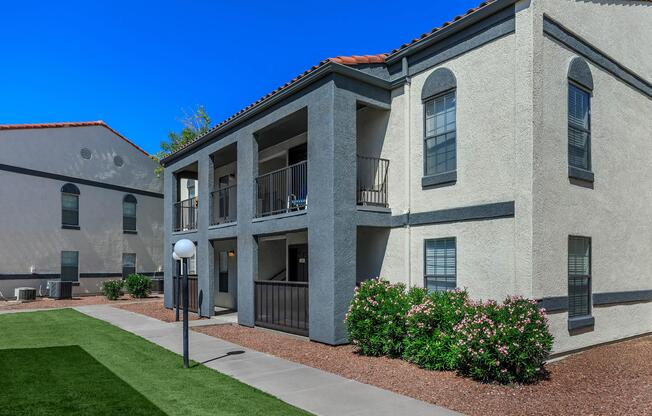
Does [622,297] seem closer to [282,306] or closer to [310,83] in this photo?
[282,306]

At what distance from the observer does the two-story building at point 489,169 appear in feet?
30.3

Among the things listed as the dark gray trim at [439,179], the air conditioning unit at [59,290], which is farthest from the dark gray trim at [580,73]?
the air conditioning unit at [59,290]

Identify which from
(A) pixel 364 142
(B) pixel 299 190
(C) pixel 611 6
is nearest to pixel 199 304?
(B) pixel 299 190

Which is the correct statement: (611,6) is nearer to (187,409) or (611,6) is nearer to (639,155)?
(639,155)

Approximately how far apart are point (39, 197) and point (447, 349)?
2378cm

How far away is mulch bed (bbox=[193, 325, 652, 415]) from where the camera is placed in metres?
6.70

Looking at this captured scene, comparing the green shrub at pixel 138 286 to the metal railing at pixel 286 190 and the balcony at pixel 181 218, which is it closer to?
the balcony at pixel 181 218

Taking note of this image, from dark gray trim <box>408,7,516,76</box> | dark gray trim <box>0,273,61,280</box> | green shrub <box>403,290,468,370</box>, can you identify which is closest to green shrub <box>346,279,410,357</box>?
green shrub <box>403,290,468,370</box>

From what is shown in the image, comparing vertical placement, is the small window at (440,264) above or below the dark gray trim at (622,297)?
above

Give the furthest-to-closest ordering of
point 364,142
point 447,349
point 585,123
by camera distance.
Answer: point 364,142 < point 585,123 < point 447,349

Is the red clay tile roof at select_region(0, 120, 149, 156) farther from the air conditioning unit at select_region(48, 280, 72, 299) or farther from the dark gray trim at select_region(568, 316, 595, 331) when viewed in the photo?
the dark gray trim at select_region(568, 316, 595, 331)

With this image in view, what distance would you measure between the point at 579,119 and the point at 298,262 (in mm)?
9002

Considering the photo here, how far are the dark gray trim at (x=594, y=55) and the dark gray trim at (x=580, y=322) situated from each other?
5365 millimetres

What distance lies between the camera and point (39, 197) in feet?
83.0
